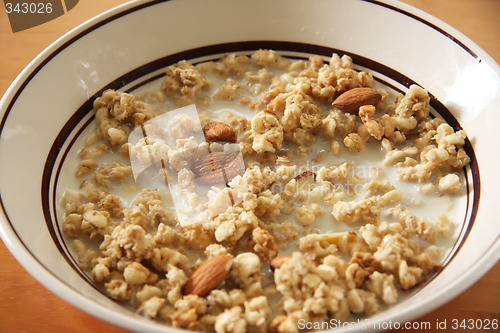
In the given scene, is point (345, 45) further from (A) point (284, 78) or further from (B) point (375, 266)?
(B) point (375, 266)

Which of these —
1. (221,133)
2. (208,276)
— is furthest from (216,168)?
(208,276)

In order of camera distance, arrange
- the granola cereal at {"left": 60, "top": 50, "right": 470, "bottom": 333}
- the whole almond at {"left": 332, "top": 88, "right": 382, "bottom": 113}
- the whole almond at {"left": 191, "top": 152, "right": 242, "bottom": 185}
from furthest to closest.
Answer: the whole almond at {"left": 332, "top": 88, "right": 382, "bottom": 113}, the whole almond at {"left": 191, "top": 152, "right": 242, "bottom": 185}, the granola cereal at {"left": 60, "top": 50, "right": 470, "bottom": 333}

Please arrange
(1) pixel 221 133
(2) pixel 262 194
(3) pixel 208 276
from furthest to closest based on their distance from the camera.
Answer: (1) pixel 221 133 < (2) pixel 262 194 < (3) pixel 208 276

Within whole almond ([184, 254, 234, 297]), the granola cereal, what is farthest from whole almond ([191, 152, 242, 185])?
whole almond ([184, 254, 234, 297])

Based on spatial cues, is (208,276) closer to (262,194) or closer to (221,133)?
(262,194)

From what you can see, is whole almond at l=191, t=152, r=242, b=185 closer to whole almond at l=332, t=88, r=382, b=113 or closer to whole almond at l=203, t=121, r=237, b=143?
whole almond at l=203, t=121, r=237, b=143

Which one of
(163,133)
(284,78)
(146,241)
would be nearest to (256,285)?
(146,241)
